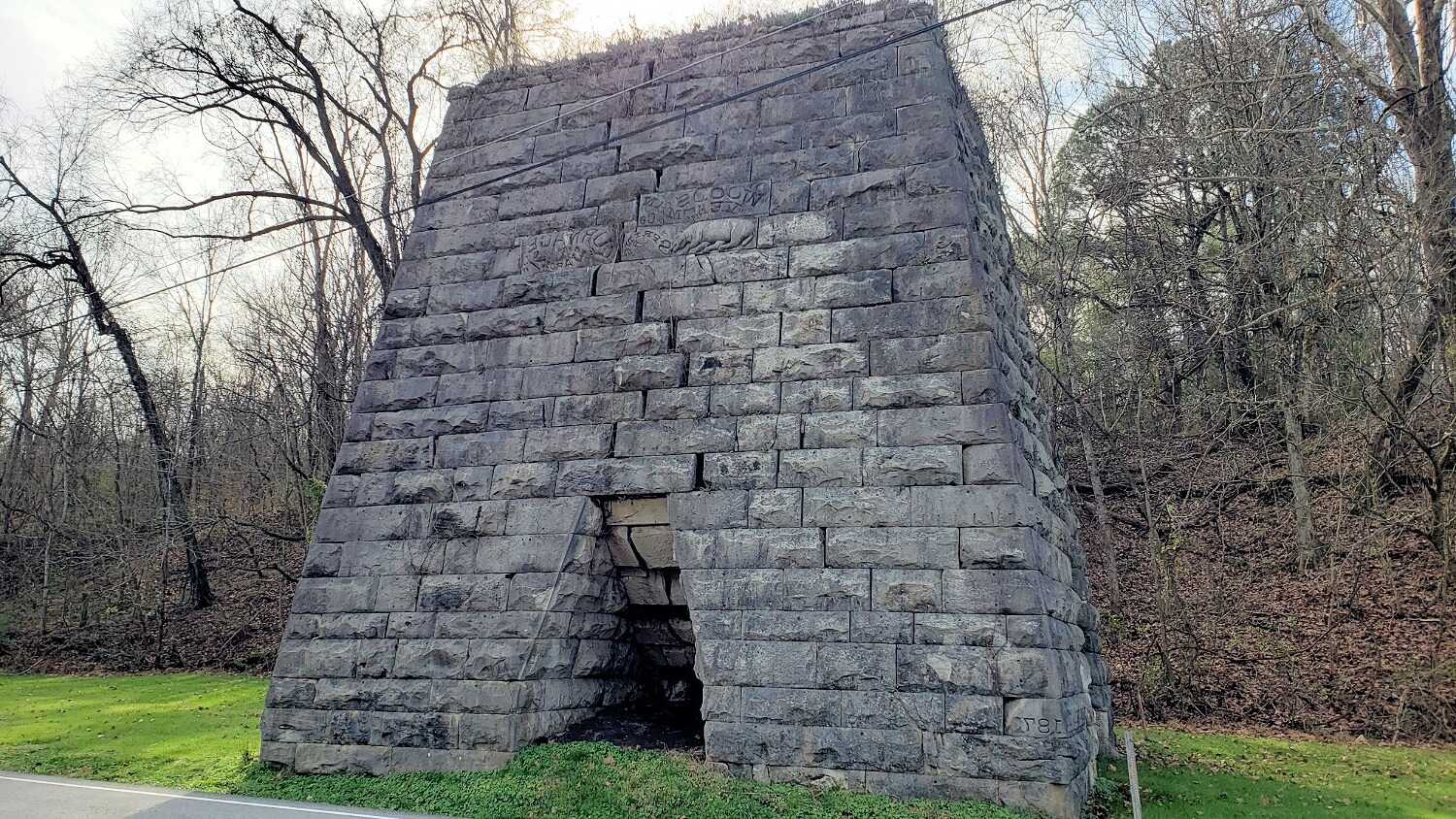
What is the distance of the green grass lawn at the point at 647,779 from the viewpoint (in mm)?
5473

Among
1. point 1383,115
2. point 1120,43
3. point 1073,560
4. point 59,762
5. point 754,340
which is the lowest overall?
point 59,762

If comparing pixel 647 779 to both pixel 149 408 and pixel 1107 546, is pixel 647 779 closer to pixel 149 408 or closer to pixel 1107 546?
pixel 1107 546

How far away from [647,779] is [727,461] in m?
2.10

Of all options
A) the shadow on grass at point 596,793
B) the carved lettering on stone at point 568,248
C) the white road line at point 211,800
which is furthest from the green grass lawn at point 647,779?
the carved lettering on stone at point 568,248

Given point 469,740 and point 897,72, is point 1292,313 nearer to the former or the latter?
point 897,72

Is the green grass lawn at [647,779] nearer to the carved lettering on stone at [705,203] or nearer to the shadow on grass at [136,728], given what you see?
the shadow on grass at [136,728]

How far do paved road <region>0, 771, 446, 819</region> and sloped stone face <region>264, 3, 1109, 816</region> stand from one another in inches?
21.7

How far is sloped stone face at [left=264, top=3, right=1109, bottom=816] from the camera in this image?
5.62 meters

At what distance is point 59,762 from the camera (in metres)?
8.08

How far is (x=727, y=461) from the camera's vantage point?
20.8ft

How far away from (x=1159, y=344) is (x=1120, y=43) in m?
5.29

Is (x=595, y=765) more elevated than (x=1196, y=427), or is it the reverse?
(x=1196, y=427)

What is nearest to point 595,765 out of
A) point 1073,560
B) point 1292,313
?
point 1073,560

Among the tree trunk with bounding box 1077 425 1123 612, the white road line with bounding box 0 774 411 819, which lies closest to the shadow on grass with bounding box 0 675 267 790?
the white road line with bounding box 0 774 411 819
